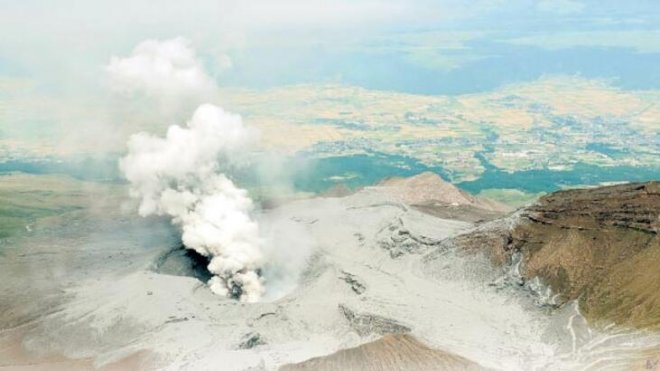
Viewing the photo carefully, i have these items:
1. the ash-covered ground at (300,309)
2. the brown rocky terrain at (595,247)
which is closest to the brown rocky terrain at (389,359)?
the ash-covered ground at (300,309)

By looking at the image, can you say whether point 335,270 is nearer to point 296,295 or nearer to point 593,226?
point 296,295

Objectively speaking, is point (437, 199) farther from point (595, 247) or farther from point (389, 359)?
point (389, 359)

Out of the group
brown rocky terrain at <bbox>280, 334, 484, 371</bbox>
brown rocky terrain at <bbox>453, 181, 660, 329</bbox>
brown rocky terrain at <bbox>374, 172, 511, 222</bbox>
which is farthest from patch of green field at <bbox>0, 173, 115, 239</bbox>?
brown rocky terrain at <bbox>453, 181, 660, 329</bbox>

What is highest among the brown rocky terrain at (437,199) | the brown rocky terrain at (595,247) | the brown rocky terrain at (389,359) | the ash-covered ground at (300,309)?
the brown rocky terrain at (595,247)

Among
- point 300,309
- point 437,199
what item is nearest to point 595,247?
point 300,309

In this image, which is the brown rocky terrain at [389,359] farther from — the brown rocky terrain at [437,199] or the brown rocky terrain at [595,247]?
the brown rocky terrain at [437,199]

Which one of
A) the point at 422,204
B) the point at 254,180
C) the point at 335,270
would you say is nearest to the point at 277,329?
the point at 335,270

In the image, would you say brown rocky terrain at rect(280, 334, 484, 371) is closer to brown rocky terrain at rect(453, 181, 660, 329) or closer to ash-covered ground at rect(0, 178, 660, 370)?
ash-covered ground at rect(0, 178, 660, 370)
